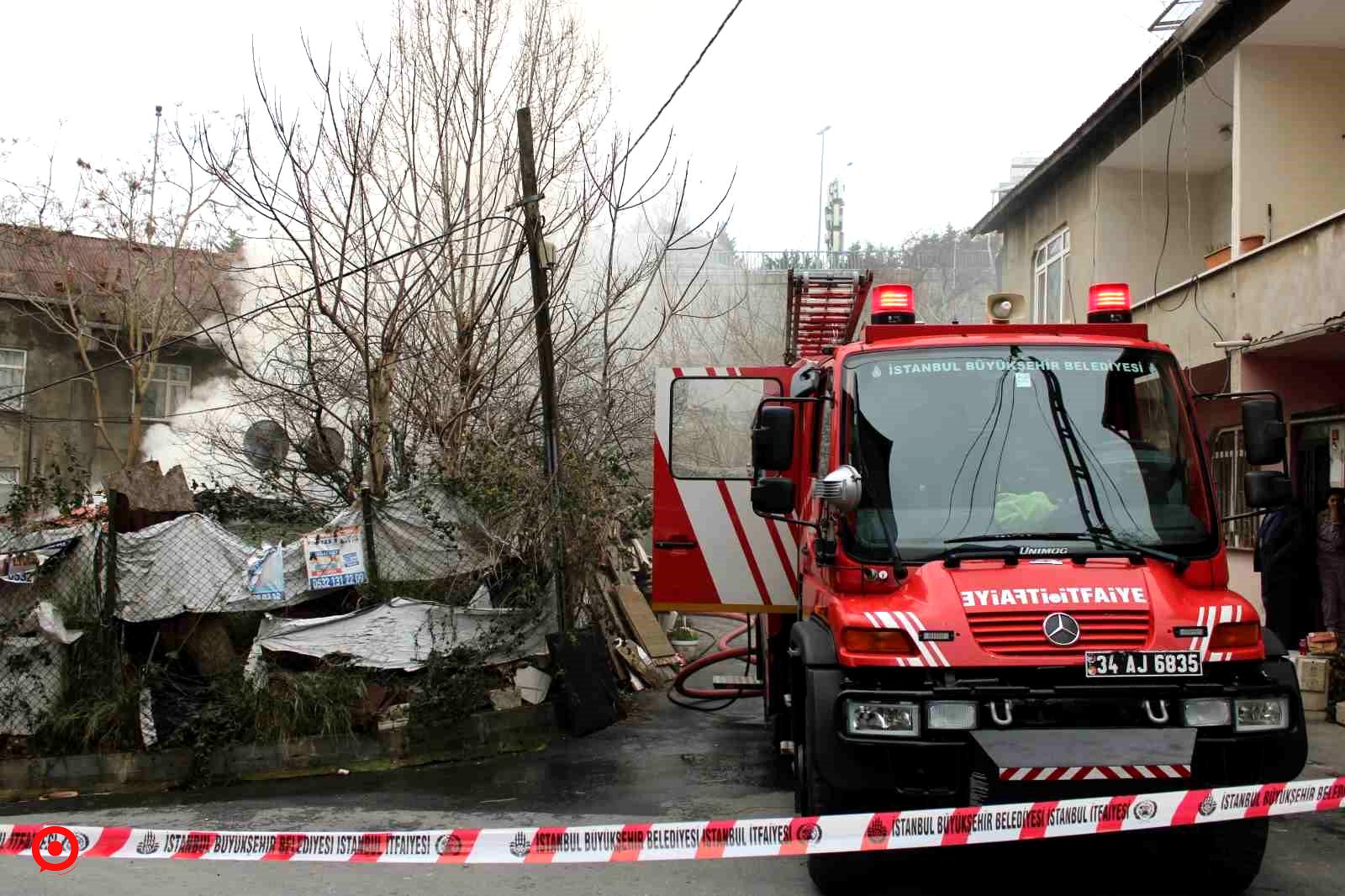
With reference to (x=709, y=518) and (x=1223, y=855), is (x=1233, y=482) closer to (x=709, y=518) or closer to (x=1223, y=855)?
(x=709, y=518)

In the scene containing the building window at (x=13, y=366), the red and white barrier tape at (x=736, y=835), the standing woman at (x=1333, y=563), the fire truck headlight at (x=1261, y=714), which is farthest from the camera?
Answer: the building window at (x=13, y=366)

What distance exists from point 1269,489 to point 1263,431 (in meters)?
0.31

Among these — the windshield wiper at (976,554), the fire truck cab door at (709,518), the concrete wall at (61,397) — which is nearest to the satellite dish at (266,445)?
the fire truck cab door at (709,518)

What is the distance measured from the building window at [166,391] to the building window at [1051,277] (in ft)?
68.6

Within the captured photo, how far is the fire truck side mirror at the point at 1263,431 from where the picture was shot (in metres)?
5.60

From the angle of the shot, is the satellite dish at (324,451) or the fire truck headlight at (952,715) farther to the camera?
the satellite dish at (324,451)

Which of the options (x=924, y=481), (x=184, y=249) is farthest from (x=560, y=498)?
(x=184, y=249)

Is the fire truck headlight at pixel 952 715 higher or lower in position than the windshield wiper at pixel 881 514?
lower

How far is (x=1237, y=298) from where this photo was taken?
1174 centimetres

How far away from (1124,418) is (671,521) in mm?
3387

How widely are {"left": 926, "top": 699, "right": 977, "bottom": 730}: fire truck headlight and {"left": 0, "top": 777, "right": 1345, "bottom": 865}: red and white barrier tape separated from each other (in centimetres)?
32

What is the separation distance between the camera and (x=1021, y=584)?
16.2ft

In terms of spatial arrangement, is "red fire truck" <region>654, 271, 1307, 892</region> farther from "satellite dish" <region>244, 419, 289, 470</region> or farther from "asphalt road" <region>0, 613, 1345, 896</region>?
"satellite dish" <region>244, 419, 289, 470</region>

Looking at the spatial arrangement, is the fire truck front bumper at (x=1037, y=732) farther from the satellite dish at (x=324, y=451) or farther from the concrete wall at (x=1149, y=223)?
the concrete wall at (x=1149, y=223)
